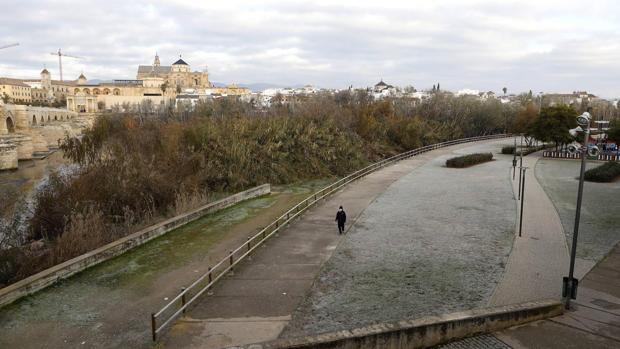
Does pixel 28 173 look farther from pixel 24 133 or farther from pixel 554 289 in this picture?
pixel 554 289

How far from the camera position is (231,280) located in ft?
44.4

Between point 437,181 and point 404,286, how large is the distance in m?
18.5

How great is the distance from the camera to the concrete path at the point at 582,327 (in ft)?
30.9

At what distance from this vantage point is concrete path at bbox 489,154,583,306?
12414mm

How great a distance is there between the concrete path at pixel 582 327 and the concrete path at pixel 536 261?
0.94 m

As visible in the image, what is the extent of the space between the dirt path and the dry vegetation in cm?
254

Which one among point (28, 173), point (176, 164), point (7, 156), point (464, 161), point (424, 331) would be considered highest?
point (176, 164)

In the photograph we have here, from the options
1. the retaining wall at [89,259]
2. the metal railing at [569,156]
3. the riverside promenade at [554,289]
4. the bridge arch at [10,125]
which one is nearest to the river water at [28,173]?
the bridge arch at [10,125]

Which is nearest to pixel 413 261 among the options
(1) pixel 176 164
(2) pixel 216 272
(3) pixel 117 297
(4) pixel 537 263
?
(4) pixel 537 263

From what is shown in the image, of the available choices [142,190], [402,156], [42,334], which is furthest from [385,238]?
[402,156]

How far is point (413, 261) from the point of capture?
49.3ft

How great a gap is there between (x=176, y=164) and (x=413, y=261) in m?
18.5

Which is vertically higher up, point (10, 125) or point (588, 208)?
point (10, 125)

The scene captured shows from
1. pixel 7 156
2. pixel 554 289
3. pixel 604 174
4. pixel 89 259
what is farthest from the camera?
pixel 7 156
